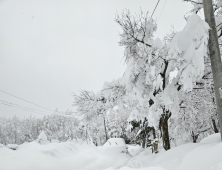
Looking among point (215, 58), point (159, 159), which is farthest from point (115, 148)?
point (215, 58)

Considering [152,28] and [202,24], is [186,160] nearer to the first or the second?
[202,24]

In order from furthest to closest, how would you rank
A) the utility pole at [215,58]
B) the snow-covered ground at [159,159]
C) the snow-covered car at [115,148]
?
the snow-covered car at [115,148] < the utility pole at [215,58] < the snow-covered ground at [159,159]

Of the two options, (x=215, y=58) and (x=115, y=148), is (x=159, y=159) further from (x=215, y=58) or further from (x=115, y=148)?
(x=115, y=148)

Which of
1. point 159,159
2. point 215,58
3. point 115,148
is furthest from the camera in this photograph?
point 115,148

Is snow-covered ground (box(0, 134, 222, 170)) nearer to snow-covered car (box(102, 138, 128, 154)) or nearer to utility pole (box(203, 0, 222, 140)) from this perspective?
snow-covered car (box(102, 138, 128, 154))

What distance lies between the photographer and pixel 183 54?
5262 mm

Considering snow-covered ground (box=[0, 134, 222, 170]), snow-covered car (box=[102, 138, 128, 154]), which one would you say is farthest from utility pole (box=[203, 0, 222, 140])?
snow-covered car (box=[102, 138, 128, 154])

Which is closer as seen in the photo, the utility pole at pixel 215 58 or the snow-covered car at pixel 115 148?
the utility pole at pixel 215 58

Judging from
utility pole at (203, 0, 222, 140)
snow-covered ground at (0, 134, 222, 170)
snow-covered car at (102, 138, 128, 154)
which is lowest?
snow-covered car at (102, 138, 128, 154)

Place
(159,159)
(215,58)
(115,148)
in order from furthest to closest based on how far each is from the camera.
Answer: (115,148) → (159,159) → (215,58)

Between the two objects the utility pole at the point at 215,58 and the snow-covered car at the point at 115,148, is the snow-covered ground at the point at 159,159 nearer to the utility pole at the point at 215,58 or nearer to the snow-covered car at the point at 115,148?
the snow-covered car at the point at 115,148

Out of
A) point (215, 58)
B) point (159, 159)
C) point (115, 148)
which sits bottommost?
point (115, 148)

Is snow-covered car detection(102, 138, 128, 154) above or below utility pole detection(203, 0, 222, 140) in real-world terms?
below

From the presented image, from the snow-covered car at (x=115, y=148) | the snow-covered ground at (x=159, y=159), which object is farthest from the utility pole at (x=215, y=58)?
the snow-covered car at (x=115, y=148)
